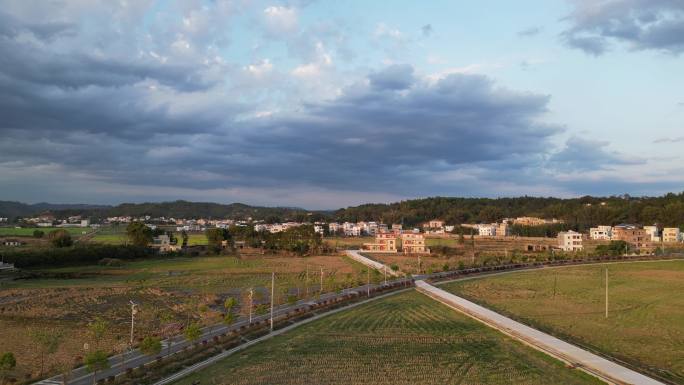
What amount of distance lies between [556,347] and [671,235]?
83.4 metres

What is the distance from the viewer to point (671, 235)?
89438mm

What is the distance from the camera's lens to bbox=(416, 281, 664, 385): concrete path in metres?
16.4

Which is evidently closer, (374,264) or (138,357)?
(138,357)

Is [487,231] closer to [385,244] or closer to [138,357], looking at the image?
[385,244]

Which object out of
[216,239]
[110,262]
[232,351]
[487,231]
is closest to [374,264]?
[110,262]

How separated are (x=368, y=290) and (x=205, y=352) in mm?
17455

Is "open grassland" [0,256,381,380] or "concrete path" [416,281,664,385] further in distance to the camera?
"open grassland" [0,256,381,380]

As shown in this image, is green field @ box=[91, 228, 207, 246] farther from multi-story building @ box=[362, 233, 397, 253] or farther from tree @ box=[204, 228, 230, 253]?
multi-story building @ box=[362, 233, 397, 253]

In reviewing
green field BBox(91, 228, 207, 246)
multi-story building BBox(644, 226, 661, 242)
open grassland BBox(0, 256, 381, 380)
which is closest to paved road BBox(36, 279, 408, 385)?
open grassland BBox(0, 256, 381, 380)

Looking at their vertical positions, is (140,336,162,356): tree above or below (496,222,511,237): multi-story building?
below

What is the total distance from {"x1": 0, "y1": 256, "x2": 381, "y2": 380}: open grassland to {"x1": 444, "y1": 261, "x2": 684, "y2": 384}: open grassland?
11508 mm

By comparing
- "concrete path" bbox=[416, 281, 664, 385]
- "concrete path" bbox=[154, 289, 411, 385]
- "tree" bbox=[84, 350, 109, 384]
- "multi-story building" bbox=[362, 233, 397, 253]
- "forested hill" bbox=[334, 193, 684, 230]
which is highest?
"forested hill" bbox=[334, 193, 684, 230]

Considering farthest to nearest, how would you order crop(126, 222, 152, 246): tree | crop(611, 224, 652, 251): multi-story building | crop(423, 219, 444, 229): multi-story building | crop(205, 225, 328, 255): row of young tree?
crop(423, 219, 444, 229): multi-story building
crop(611, 224, 652, 251): multi-story building
crop(205, 225, 328, 255): row of young tree
crop(126, 222, 152, 246): tree

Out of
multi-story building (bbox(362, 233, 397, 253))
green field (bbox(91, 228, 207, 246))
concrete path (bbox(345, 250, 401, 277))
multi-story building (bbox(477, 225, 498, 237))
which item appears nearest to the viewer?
concrete path (bbox(345, 250, 401, 277))
